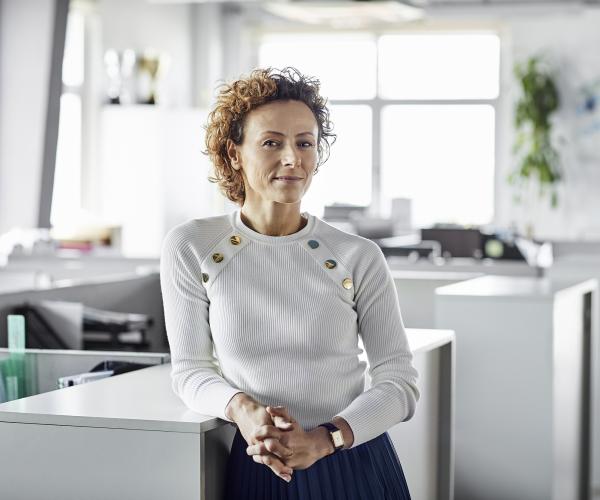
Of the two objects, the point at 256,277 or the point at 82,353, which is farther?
the point at 82,353

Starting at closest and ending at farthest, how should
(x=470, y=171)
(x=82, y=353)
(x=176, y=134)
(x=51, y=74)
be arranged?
(x=82, y=353), (x=51, y=74), (x=176, y=134), (x=470, y=171)

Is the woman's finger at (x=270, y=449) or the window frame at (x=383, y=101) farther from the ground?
the window frame at (x=383, y=101)

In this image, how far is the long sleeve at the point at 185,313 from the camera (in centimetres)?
174

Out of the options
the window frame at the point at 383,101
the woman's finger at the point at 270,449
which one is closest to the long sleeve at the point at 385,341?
the woman's finger at the point at 270,449

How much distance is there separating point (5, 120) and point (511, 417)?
5524 millimetres

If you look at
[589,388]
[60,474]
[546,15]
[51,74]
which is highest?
[546,15]

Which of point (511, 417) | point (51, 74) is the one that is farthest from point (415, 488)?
point (51, 74)

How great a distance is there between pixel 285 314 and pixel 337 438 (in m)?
0.22

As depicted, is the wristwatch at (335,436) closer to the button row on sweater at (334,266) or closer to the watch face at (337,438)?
the watch face at (337,438)

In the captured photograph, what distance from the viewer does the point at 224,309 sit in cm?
172

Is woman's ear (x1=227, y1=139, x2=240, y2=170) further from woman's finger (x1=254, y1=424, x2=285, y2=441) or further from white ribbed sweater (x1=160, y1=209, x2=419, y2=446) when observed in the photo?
woman's finger (x1=254, y1=424, x2=285, y2=441)

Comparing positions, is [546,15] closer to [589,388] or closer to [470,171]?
[470,171]

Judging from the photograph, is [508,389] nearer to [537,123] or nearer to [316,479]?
[316,479]

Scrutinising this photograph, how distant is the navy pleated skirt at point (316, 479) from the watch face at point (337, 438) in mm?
76
